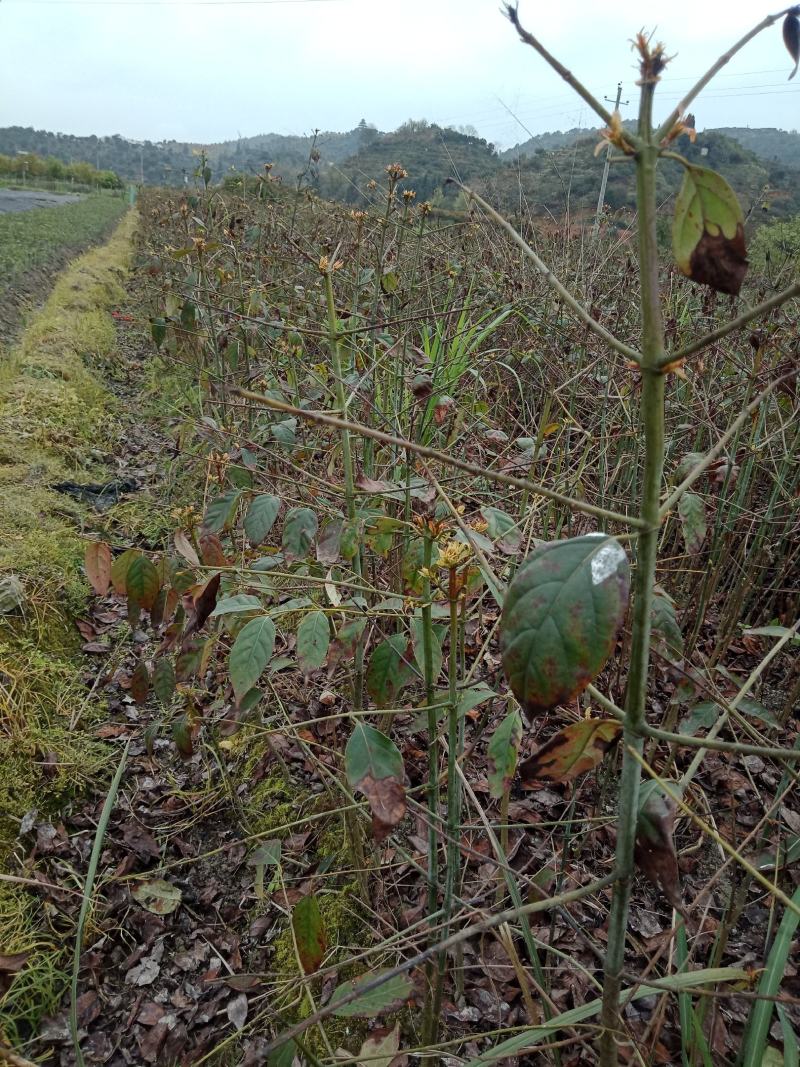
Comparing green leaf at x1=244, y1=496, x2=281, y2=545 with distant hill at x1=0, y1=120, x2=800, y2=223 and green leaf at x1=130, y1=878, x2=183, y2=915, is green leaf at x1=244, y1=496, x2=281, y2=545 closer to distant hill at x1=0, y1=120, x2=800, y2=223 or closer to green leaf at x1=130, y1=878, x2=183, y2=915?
distant hill at x1=0, y1=120, x2=800, y2=223

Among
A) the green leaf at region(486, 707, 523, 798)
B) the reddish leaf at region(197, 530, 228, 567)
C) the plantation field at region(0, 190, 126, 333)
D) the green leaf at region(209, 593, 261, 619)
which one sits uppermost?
the plantation field at region(0, 190, 126, 333)

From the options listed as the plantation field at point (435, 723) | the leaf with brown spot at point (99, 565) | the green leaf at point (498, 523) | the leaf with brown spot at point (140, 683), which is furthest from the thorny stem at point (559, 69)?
the leaf with brown spot at point (140, 683)

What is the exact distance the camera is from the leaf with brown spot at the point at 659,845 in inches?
22.4

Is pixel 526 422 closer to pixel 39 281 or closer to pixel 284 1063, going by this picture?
pixel 284 1063

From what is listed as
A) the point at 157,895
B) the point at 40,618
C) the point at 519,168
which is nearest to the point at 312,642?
the point at 157,895

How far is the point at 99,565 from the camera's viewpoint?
1.31 metres

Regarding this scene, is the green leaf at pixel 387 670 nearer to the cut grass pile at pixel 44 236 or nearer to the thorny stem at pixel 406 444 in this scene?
the thorny stem at pixel 406 444

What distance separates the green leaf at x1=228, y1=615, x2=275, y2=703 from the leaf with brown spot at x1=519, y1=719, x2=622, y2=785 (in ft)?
1.63

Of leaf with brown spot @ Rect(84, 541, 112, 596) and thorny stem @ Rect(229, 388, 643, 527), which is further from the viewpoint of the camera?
leaf with brown spot @ Rect(84, 541, 112, 596)

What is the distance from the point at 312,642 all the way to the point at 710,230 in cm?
85

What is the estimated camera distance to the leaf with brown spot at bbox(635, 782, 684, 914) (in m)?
0.57

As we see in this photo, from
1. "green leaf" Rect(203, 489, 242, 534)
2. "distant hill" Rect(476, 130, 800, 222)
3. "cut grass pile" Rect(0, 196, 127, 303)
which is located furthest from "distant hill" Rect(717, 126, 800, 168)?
"green leaf" Rect(203, 489, 242, 534)

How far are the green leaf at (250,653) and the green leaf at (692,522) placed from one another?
2.53 feet

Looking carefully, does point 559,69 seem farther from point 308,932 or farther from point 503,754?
point 308,932
